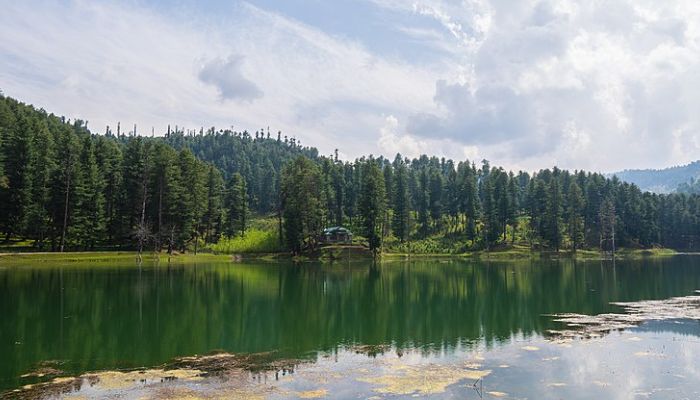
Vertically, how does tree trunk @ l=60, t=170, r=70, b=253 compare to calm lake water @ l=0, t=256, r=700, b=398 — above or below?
above

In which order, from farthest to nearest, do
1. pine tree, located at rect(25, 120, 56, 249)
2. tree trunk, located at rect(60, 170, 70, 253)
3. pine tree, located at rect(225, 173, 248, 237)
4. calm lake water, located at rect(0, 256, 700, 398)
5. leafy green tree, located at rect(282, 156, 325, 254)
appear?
pine tree, located at rect(225, 173, 248, 237)
leafy green tree, located at rect(282, 156, 325, 254)
tree trunk, located at rect(60, 170, 70, 253)
pine tree, located at rect(25, 120, 56, 249)
calm lake water, located at rect(0, 256, 700, 398)

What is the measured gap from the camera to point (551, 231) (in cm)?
12925

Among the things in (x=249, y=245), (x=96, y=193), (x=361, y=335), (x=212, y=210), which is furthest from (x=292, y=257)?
(x=361, y=335)

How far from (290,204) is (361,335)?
8064 centimetres

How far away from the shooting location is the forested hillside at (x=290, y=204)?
3533 inches

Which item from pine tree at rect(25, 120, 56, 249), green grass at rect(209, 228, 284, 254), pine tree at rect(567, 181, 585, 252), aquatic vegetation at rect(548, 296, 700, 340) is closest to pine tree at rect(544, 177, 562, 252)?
pine tree at rect(567, 181, 585, 252)

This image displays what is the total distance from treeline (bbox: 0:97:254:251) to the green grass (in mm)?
4687

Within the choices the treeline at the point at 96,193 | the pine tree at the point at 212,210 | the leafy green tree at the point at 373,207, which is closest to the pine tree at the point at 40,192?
the treeline at the point at 96,193

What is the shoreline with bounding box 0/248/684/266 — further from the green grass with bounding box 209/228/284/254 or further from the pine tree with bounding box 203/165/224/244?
the pine tree with bounding box 203/165/224/244

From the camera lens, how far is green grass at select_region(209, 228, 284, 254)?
4395 inches

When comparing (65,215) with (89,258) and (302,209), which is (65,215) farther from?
(302,209)

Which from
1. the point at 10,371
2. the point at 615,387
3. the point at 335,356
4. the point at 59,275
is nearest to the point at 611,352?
the point at 615,387

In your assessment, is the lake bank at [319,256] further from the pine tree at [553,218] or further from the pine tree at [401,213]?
the pine tree at [401,213]

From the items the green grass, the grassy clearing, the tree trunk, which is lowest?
the grassy clearing
